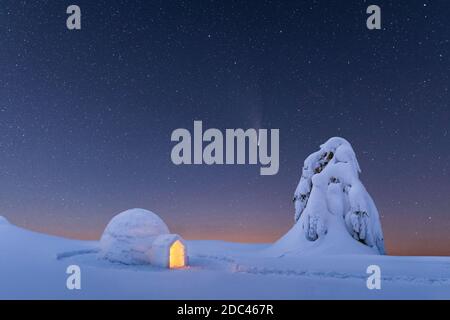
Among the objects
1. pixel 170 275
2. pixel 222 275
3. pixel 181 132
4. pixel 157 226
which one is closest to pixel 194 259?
pixel 157 226

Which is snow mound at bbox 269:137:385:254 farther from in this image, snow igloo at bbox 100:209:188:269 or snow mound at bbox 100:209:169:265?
snow mound at bbox 100:209:169:265

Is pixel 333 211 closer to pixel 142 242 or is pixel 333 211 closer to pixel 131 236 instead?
pixel 142 242

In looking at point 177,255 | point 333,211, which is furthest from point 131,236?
point 333,211

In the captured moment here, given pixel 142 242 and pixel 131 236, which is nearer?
pixel 142 242

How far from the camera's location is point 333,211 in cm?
2202

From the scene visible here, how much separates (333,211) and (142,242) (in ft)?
38.8

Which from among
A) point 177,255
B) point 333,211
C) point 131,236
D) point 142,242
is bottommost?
point 177,255

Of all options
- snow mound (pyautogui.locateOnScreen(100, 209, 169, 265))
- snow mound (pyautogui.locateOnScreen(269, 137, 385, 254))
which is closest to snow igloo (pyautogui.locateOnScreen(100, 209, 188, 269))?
snow mound (pyautogui.locateOnScreen(100, 209, 169, 265))

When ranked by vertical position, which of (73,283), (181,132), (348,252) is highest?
(181,132)
